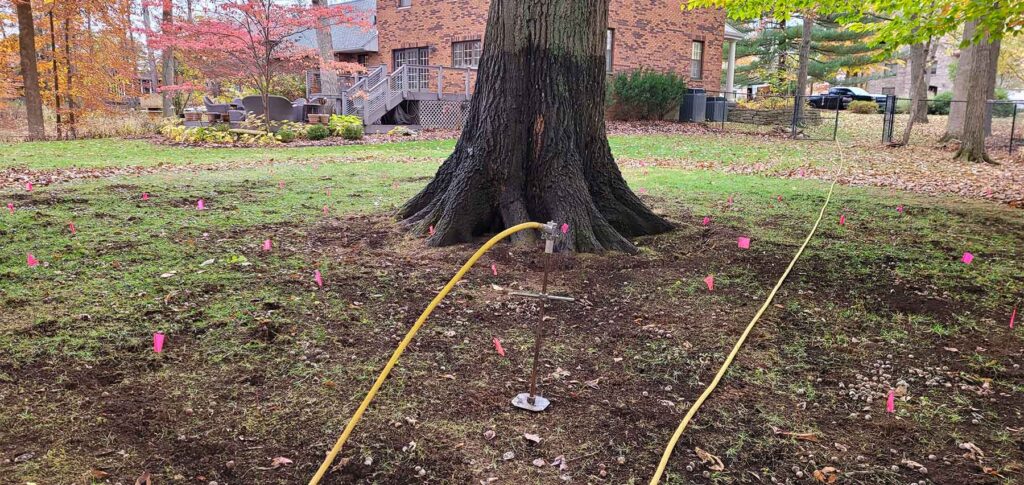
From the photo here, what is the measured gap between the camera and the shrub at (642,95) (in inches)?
843

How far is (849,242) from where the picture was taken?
5.22 meters

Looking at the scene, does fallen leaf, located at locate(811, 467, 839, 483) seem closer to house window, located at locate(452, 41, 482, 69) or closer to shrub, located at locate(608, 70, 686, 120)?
shrub, located at locate(608, 70, 686, 120)

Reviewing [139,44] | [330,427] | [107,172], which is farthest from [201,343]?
[139,44]

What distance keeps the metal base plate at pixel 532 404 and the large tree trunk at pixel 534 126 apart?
191 cm

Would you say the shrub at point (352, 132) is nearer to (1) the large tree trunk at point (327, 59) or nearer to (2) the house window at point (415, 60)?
(1) the large tree trunk at point (327, 59)

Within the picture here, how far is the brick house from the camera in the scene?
71.4 ft

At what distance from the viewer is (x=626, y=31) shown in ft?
75.1

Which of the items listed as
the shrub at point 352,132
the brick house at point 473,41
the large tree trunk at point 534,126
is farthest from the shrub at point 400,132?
the large tree trunk at point 534,126

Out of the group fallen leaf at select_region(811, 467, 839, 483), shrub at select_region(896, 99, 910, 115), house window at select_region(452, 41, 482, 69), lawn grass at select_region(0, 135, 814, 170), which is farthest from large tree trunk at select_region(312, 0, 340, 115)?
shrub at select_region(896, 99, 910, 115)

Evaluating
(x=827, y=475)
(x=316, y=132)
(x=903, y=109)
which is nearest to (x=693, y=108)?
(x=903, y=109)

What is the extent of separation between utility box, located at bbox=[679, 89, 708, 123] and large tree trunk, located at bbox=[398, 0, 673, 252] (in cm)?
1994

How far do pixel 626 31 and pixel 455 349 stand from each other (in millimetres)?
21881

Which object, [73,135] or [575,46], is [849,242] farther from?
[73,135]

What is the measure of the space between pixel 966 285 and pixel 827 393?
6.87ft
